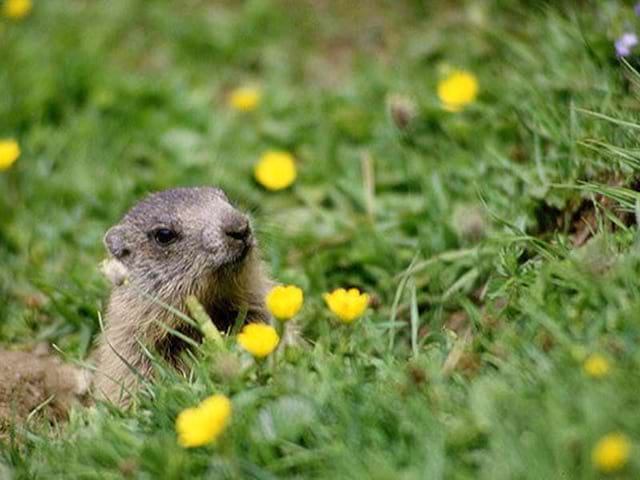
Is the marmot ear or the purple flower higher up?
the purple flower

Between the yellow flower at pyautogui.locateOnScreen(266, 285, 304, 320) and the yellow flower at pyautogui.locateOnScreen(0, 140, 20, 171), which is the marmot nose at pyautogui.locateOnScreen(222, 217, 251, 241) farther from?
the yellow flower at pyautogui.locateOnScreen(0, 140, 20, 171)

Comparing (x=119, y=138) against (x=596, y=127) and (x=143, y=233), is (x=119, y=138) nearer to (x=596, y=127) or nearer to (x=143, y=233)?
(x=143, y=233)

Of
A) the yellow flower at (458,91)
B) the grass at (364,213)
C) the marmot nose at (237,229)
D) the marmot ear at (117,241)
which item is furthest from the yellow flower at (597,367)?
the yellow flower at (458,91)

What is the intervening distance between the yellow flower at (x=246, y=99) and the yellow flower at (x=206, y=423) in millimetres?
3850

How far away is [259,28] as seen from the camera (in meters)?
8.10

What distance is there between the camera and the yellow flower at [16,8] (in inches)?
301

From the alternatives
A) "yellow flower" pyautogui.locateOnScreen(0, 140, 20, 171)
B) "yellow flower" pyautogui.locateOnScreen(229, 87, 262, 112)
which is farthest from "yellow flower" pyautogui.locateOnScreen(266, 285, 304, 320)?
"yellow flower" pyautogui.locateOnScreen(229, 87, 262, 112)

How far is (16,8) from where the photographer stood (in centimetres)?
764

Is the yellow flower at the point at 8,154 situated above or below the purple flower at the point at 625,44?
below

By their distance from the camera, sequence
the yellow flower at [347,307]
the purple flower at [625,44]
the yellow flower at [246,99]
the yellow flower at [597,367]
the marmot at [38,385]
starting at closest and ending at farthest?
the yellow flower at [597,367], the yellow flower at [347,307], the marmot at [38,385], the purple flower at [625,44], the yellow flower at [246,99]

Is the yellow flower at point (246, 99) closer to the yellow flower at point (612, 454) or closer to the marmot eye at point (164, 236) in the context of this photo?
the marmot eye at point (164, 236)

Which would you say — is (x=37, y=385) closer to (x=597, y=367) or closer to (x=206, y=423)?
(x=206, y=423)

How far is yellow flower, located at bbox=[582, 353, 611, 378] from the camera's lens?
3270 mm

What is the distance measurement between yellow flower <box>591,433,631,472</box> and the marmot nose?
2370 mm
